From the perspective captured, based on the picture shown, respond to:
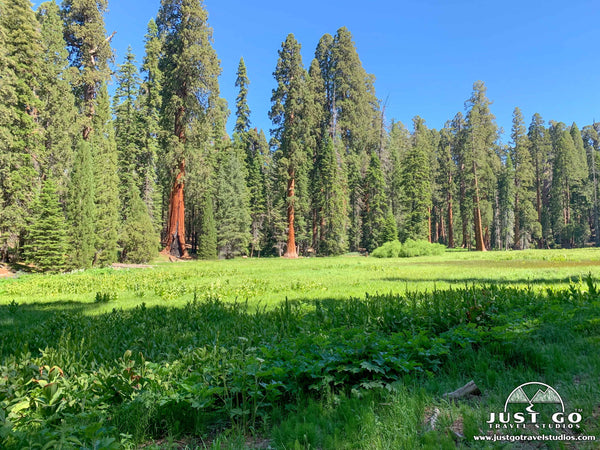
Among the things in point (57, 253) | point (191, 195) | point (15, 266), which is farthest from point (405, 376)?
point (191, 195)

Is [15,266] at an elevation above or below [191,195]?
below

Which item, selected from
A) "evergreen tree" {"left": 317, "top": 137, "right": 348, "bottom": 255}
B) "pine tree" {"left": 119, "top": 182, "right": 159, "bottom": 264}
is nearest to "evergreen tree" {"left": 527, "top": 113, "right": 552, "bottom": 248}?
"evergreen tree" {"left": 317, "top": 137, "right": 348, "bottom": 255}

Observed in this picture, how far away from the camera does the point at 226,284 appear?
1048cm

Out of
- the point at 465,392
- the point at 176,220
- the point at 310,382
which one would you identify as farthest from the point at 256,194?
the point at 465,392

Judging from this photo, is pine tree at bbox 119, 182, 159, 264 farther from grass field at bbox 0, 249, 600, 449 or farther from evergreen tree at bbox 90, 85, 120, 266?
grass field at bbox 0, 249, 600, 449

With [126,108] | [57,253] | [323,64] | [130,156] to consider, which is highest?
[323,64]

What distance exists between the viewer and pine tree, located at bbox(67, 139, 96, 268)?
17922 mm

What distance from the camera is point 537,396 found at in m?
2.43

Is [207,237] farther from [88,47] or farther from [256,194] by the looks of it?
[88,47]

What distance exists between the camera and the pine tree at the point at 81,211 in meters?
17.9

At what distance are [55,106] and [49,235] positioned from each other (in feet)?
38.0

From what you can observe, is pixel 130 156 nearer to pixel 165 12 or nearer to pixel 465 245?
pixel 165 12

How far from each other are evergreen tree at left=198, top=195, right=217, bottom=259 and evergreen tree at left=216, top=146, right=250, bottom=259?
2.89 metres

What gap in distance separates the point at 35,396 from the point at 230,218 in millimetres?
33658
